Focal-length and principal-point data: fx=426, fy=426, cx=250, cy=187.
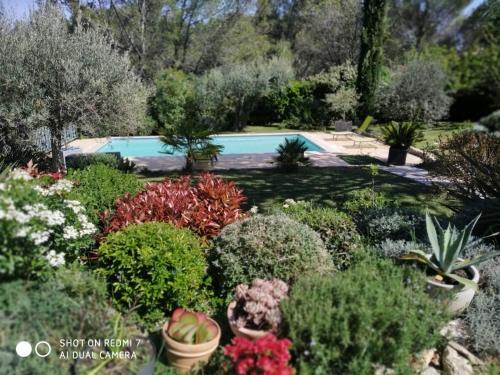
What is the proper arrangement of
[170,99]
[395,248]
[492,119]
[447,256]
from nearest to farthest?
1. [492,119]
2. [447,256]
3. [395,248]
4. [170,99]

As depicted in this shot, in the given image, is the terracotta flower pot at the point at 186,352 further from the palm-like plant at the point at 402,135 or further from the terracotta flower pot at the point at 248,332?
the palm-like plant at the point at 402,135

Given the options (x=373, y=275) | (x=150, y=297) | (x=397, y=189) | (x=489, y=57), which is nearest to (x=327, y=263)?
(x=373, y=275)

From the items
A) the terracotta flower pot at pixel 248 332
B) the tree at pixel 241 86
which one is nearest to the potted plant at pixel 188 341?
the terracotta flower pot at pixel 248 332

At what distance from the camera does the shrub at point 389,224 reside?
17.7ft

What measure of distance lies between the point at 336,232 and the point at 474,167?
115 inches

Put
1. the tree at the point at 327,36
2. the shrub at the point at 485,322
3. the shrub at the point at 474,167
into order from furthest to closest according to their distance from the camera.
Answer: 1. the tree at the point at 327,36
2. the shrub at the point at 474,167
3. the shrub at the point at 485,322

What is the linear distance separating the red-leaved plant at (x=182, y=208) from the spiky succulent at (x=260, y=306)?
5.86 feet

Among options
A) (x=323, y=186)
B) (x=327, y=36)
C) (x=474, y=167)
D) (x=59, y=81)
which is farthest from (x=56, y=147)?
(x=327, y=36)

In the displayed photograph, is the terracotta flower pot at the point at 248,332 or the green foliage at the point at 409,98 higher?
the green foliage at the point at 409,98

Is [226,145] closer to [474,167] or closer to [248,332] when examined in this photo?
[474,167]

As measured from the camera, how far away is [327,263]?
4496mm

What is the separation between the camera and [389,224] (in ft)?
18.0

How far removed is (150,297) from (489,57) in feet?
11.3

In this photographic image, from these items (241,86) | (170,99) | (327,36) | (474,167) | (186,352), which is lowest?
(186,352)
